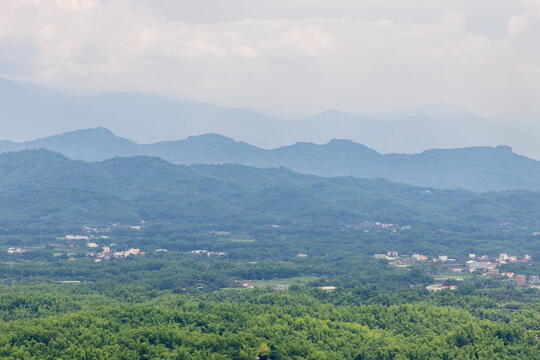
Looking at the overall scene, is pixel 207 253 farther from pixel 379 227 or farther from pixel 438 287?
pixel 379 227

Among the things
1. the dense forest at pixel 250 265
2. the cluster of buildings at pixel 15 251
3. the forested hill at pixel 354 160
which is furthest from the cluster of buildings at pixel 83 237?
the forested hill at pixel 354 160

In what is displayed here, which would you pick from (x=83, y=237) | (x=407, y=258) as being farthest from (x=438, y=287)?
(x=83, y=237)

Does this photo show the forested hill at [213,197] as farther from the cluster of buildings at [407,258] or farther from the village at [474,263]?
the village at [474,263]

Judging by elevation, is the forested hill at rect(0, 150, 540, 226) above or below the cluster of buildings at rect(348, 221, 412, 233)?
above

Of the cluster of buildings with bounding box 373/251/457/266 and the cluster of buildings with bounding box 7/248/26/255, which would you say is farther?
the cluster of buildings with bounding box 373/251/457/266

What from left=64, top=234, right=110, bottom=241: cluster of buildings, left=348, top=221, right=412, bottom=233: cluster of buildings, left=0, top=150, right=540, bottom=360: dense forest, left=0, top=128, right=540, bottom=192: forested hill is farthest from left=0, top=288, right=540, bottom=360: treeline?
left=0, top=128, right=540, bottom=192: forested hill

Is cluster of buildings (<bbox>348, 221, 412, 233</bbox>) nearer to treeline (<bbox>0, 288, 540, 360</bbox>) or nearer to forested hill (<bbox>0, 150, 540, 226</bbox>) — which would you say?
forested hill (<bbox>0, 150, 540, 226</bbox>)
